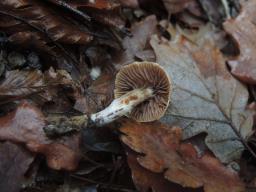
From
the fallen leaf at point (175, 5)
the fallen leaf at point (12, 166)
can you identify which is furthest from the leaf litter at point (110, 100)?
the fallen leaf at point (175, 5)

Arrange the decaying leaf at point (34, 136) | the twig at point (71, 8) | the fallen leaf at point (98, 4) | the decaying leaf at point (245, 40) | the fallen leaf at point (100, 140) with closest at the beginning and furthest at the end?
the decaying leaf at point (34, 136) → the fallen leaf at point (100, 140) → the twig at point (71, 8) → the fallen leaf at point (98, 4) → the decaying leaf at point (245, 40)

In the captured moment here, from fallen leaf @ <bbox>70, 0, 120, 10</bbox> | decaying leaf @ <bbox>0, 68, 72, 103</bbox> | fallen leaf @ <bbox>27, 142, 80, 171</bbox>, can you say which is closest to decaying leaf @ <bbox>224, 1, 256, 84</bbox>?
fallen leaf @ <bbox>70, 0, 120, 10</bbox>

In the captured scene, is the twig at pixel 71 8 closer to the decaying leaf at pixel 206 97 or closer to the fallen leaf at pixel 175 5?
the decaying leaf at pixel 206 97

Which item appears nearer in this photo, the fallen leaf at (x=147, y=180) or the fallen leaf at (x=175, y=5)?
the fallen leaf at (x=147, y=180)

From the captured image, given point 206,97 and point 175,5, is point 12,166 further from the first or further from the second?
point 175,5

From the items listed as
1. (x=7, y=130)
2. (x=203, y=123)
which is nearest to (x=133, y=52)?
(x=203, y=123)

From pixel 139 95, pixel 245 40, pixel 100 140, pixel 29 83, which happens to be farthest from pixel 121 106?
pixel 245 40

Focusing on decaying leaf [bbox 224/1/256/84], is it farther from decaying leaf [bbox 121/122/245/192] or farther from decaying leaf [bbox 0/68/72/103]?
decaying leaf [bbox 0/68/72/103]
